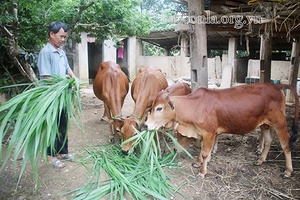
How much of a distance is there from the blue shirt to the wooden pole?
84.7 inches

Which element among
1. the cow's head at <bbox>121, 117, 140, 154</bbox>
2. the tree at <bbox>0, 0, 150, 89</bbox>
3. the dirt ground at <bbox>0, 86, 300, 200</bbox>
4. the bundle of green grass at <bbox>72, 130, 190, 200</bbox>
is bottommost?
the dirt ground at <bbox>0, 86, 300, 200</bbox>

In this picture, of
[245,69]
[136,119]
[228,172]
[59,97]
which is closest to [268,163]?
[228,172]

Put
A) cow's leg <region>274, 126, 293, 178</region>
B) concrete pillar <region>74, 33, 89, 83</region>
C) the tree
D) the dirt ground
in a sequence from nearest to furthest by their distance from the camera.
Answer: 1. the dirt ground
2. cow's leg <region>274, 126, 293, 178</region>
3. the tree
4. concrete pillar <region>74, 33, 89, 83</region>

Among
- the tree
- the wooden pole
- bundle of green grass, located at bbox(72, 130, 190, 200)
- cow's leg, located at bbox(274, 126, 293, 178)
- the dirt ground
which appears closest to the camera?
bundle of green grass, located at bbox(72, 130, 190, 200)

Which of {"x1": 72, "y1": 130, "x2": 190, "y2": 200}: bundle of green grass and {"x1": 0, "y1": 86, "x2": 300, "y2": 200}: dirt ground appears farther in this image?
{"x1": 0, "y1": 86, "x2": 300, "y2": 200}: dirt ground

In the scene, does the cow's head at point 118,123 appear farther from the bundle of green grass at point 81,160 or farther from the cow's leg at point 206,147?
the cow's leg at point 206,147

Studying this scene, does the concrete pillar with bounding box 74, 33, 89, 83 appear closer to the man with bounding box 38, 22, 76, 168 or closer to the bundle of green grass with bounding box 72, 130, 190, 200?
the man with bounding box 38, 22, 76, 168

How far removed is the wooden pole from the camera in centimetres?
429

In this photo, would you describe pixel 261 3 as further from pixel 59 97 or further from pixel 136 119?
pixel 59 97

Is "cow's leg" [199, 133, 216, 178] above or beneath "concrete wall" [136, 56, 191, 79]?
beneath

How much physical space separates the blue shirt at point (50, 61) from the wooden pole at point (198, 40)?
215cm

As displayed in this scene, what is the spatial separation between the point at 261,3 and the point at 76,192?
3.42 metres

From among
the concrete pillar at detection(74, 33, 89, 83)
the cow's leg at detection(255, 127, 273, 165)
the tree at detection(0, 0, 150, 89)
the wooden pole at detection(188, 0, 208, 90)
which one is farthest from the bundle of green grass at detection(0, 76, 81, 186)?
the concrete pillar at detection(74, 33, 89, 83)

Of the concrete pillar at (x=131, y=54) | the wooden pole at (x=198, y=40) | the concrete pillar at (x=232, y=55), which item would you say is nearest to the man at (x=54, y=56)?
the wooden pole at (x=198, y=40)
